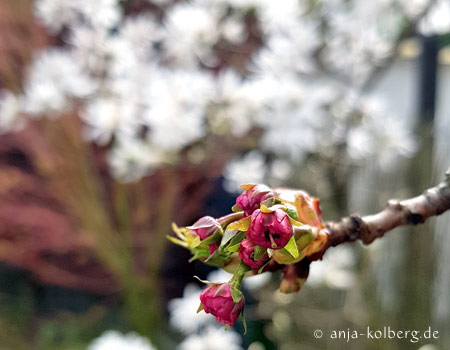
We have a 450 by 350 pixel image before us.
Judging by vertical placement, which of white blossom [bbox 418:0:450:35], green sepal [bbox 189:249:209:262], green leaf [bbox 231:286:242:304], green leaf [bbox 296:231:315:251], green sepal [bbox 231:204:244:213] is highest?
white blossom [bbox 418:0:450:35]

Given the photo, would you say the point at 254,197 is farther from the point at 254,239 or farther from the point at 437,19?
the point at 437,19

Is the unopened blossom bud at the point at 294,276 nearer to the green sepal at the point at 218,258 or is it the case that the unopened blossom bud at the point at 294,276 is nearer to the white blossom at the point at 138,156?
the green sepal at the point at 218,258

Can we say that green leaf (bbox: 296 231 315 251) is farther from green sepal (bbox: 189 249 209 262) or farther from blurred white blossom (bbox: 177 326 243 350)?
blurred white blossom (bbox: 177 326 243 350)

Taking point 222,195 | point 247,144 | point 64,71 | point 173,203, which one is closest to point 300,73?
point 247,144

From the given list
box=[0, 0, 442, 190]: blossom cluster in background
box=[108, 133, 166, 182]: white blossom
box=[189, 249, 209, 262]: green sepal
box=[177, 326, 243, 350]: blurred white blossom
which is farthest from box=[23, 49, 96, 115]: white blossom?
box=[189, 249, 209, 262]: green sepal

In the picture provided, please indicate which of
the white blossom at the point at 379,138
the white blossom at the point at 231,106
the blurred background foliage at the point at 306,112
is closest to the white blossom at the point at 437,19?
the blurred background foliage at the point at 306,112

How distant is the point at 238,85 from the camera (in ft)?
2.45

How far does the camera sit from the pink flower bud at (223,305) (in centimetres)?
11

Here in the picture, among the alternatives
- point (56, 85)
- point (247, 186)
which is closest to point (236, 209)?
point (247, 186)

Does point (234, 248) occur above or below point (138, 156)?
above

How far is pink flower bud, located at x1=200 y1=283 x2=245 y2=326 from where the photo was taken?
0.11m

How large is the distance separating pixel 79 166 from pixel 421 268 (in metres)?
1.01

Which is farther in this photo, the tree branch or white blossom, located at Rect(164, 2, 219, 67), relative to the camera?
white blossom, located at Rect(164, 2, 219, 67)

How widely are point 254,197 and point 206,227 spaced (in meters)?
0.01
